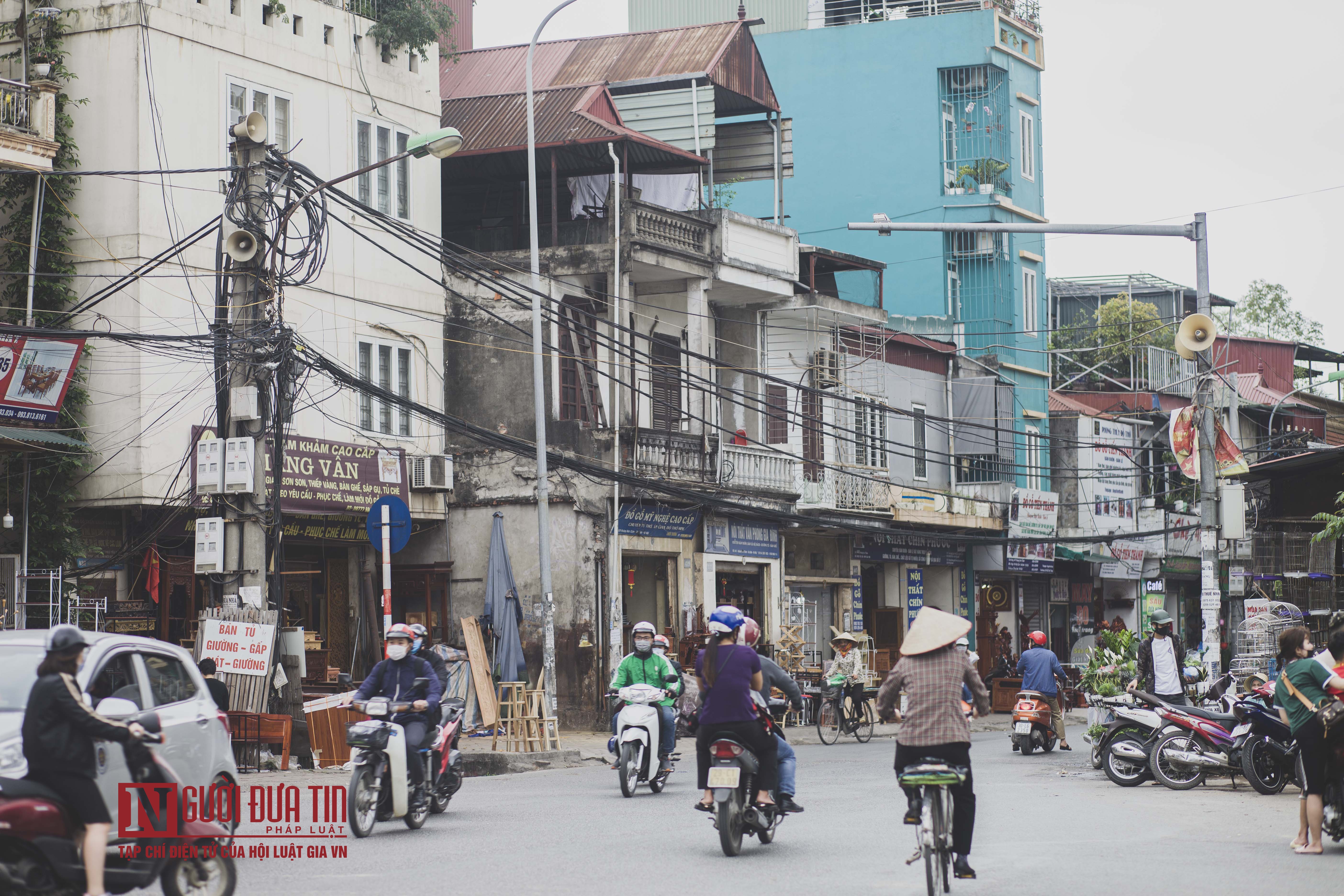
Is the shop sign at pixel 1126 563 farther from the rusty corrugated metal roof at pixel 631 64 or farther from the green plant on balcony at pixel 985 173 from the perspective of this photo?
the rusty corrugated metal roof at pixel 631 64

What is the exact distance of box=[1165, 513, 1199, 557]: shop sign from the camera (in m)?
44.6

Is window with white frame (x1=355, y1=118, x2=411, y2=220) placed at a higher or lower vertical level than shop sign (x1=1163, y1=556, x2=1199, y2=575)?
higher

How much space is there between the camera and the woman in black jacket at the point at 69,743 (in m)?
7.95

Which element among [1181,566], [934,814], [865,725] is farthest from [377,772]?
[1181,566]

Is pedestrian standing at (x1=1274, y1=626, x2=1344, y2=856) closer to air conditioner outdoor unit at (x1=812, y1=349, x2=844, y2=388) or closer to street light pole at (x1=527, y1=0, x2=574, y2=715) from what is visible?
A: street light pole at (x1=527, y1=0, x2=574, y2=715)

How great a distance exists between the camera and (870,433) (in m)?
35.4

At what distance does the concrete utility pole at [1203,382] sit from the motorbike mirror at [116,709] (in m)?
12.6

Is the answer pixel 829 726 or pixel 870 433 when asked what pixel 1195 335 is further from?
pixel 870 433

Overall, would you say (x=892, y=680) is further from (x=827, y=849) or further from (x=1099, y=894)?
(x=827, y=849)

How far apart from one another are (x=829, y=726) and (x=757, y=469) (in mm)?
5335

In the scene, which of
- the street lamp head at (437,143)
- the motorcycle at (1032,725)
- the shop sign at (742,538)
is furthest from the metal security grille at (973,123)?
the street lamp head at (437,143)

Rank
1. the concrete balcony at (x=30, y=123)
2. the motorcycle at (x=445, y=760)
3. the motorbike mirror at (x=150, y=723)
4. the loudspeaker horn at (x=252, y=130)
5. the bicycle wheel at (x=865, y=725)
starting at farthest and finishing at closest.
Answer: the bicycle wheel at (x=865, y=725) → the concrete balcony at (x=30, y=123) → the loudspeaker horn at (x=252, y=130) → the motorcycle at (x=445, y=760) → the motorbike mirror at (x=150, y=723)

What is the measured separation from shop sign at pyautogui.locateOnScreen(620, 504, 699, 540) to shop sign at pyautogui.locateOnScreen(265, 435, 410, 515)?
413 cm

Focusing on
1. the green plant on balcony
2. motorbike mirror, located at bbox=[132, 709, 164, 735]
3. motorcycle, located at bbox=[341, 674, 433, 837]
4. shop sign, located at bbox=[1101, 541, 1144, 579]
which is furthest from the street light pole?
shop sign, located at bbox=[1101, 541, 1144, 579]
